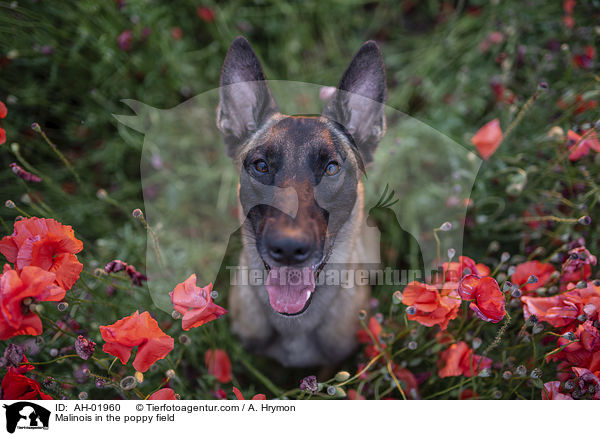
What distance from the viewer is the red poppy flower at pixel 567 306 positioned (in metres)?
1.71

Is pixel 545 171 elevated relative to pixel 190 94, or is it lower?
lower

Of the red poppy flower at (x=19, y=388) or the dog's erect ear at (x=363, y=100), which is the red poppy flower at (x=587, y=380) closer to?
the dog's erect ear at (x=363, y=100)

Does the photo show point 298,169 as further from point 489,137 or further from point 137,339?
point 489,137

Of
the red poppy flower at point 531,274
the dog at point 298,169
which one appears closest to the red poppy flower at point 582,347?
the red poppy flower at point 531,274

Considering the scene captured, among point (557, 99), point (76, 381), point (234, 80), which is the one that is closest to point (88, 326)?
point (76, 381)

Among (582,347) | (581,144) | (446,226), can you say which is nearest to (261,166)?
(446,226)

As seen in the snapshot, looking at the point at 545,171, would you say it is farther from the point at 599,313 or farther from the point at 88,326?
the point at 88,326

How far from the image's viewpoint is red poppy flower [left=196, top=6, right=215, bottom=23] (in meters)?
3.83

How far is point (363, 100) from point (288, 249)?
0.96m

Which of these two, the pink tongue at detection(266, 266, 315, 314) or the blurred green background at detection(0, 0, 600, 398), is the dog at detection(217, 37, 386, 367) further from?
the blurred green background at detection(0, 0, 600, 398)

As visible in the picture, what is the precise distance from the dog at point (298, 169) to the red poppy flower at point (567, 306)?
103cm

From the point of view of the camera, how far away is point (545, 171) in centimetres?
262

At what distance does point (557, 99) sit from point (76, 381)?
3.99 metres

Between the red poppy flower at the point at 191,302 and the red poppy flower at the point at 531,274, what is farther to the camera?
the red poppy flower at the point at 531,274
